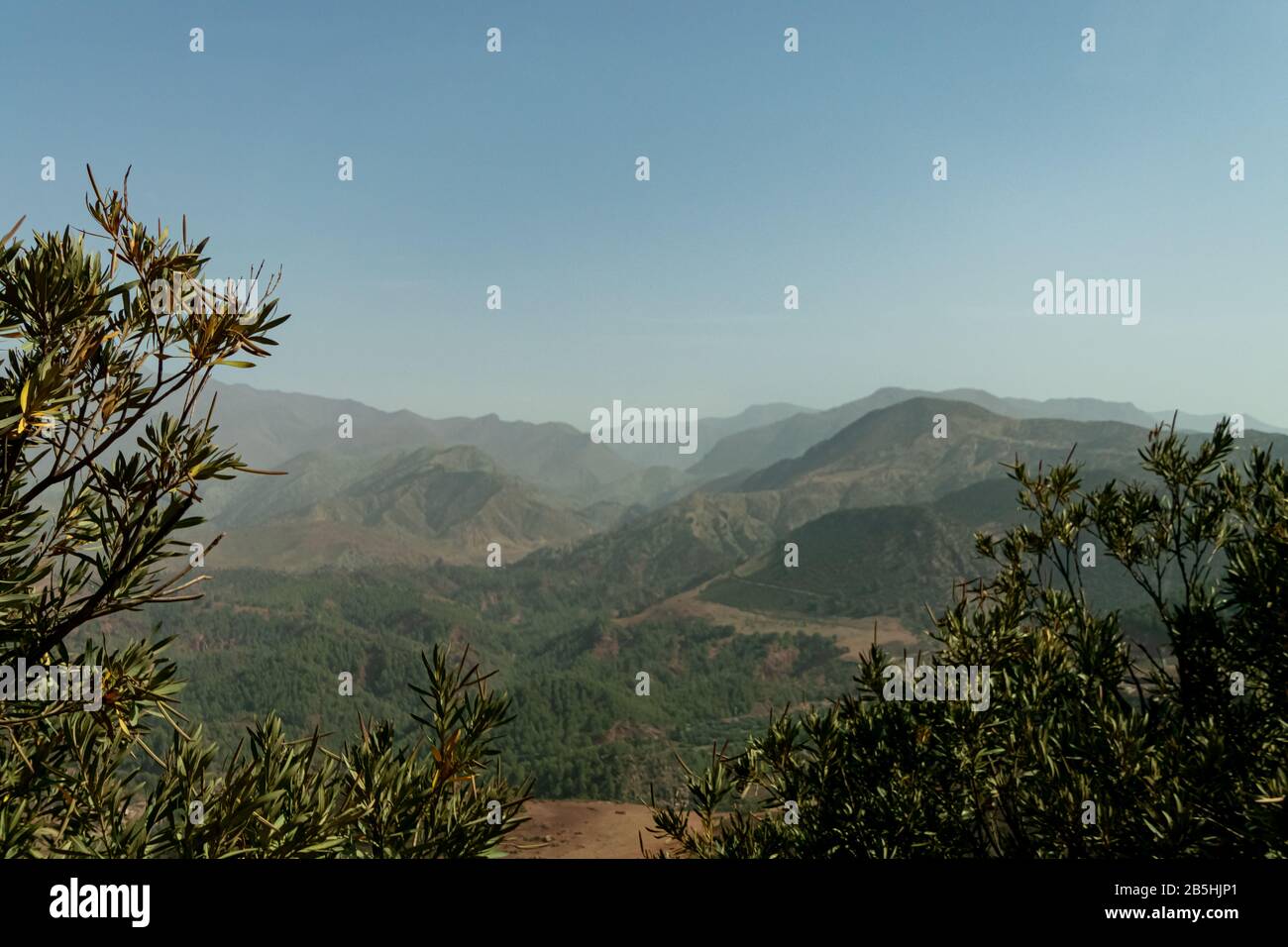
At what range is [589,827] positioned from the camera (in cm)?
7244

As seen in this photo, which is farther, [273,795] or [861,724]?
[861,724]

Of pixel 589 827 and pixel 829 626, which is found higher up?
pixel 829 626

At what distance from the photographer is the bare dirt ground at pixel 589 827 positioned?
64312mm

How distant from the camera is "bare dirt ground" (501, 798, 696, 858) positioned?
64.3 meters

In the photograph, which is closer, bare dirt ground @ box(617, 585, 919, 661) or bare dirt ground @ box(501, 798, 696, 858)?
bare dirt ground @ box(501, 798, 696, 858)

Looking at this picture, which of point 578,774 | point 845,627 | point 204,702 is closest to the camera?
point 578,774

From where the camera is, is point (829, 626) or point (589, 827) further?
point (829, 626)

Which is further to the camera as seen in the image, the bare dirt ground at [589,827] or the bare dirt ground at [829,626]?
the bare dirt ground at [829,626]

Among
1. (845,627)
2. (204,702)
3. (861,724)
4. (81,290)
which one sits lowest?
(204,702)
